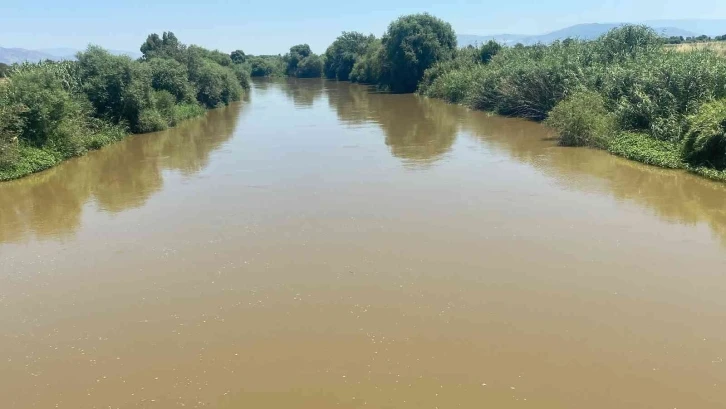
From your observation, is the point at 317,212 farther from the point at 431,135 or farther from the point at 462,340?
the point at 431,135

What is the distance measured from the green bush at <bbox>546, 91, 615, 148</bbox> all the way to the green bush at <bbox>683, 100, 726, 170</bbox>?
4.02 m

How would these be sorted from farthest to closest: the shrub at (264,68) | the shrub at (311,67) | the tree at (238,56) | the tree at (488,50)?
the tree at (238,56) < the shrub at (264,68) < the shrub at (311,67) < the tree at (488,50)

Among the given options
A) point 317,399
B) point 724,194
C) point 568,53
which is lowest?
point 317,399

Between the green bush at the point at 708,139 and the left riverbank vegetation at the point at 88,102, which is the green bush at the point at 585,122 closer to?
the green bush at the point at 708,139

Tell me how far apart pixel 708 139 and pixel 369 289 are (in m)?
13.4

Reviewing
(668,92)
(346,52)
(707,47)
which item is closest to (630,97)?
(668,92)

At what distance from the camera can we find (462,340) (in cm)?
848

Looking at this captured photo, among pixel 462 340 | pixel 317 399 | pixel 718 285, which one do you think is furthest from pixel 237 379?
pixel 718 285

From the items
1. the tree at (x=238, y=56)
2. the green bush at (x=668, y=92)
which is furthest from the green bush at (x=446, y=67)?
the tree at (x=238, y=56)

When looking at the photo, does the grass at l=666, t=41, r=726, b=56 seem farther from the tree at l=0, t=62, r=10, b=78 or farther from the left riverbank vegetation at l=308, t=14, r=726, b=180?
the tree at l=0, t=62, r=10, b=78

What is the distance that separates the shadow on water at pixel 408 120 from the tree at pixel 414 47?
2.99m

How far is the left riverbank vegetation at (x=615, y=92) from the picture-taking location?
61.3 feet

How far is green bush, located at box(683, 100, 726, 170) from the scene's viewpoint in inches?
671

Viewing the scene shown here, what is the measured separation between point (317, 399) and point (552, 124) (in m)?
20.7
